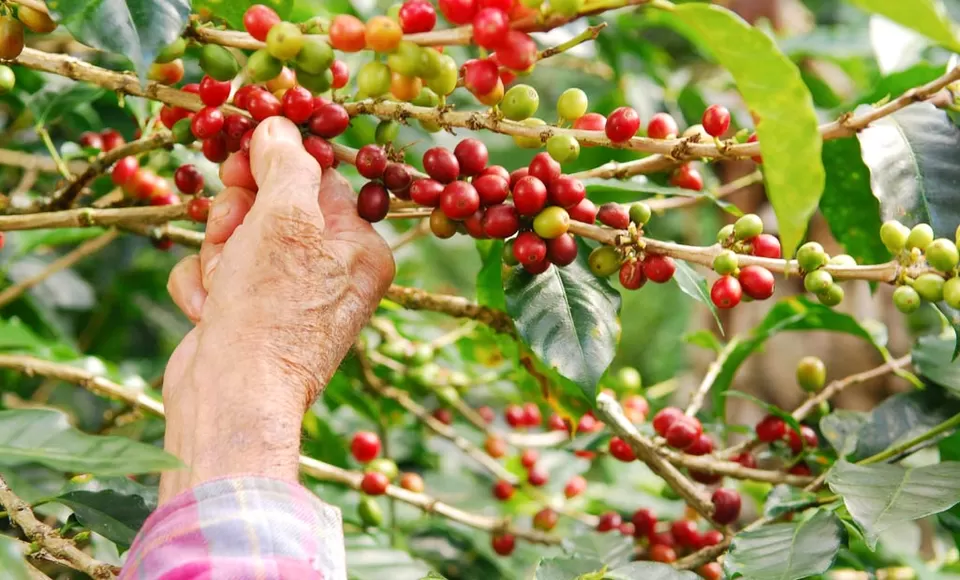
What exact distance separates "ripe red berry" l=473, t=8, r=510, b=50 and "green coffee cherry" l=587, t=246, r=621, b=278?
1.13 ft

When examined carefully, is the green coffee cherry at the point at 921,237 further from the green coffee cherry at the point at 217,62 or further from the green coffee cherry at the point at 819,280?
the green coffee cherry at the point at 217,62

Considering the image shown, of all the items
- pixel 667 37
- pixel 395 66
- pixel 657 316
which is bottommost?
pixel 657 316

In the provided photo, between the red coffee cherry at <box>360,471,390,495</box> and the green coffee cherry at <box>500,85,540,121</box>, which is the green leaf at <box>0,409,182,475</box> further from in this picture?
the red coffee cherry at <box>360,471,390,495</box>

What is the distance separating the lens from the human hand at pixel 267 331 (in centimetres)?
89

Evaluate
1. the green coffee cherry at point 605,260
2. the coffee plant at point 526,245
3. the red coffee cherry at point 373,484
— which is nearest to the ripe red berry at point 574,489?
the coffee plant at point 526,245

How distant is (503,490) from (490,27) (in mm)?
1490

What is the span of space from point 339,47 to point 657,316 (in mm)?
4682

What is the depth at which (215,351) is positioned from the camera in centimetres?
94

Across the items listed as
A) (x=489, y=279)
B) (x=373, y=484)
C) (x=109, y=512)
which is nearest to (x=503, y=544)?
(x=373, y=484)

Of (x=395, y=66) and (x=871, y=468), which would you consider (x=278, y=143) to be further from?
(x=871, y=468)

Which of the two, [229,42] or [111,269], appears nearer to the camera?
[229,42]

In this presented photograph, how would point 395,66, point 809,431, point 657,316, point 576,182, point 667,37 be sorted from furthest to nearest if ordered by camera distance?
point 657,316
point 667,37
point 809,431
point 576,182
point 395,66

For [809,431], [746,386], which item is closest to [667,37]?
[746,386]

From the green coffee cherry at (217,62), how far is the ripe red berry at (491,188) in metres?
0.31
